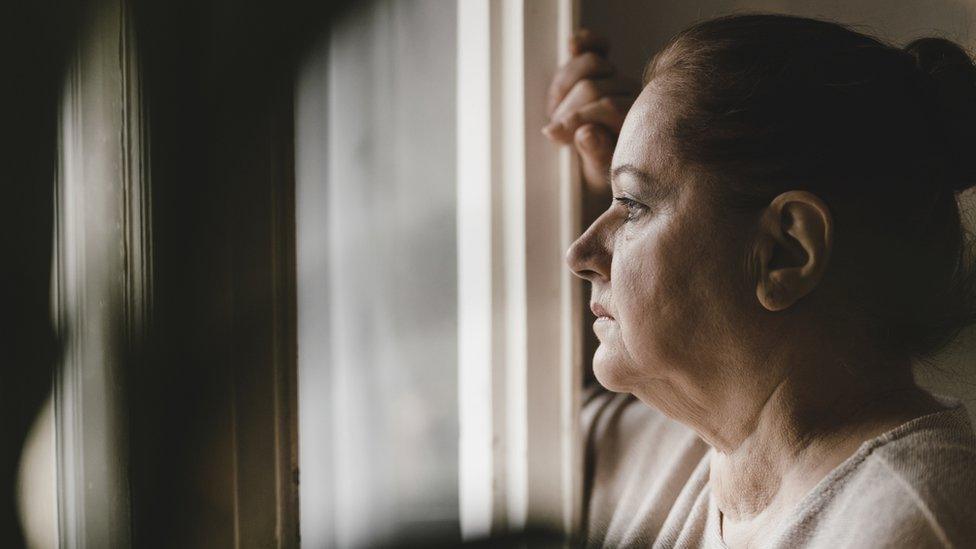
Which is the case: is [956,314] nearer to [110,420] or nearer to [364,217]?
[364,217]

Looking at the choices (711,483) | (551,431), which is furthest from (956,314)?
(551,431)

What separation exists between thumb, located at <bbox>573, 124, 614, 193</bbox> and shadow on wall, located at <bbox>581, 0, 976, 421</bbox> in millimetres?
224

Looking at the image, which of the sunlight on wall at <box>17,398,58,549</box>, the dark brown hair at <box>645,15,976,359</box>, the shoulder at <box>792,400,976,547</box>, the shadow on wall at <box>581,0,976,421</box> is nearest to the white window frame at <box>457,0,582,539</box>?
the shadow on wall at <box>581,0,976,421</box>

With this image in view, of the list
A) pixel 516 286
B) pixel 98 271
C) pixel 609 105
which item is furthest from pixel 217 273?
pixel 609 105

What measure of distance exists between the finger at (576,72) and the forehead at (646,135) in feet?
0.99

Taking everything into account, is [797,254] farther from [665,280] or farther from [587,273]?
[587,273]

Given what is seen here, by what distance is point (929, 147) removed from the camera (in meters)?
0.81

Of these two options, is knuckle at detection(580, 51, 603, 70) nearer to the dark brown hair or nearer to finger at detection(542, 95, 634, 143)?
finger at detection(542, 95, 634, 143)

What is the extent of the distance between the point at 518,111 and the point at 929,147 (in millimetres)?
584

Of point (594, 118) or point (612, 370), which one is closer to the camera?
point (612, 370)

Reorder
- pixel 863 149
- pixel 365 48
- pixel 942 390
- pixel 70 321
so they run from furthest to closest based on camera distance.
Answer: pixel 942 390 → pixel 365 48 → pixel 863 149 → pixel 70 321

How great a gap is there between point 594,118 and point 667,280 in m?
0.42

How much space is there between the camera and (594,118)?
116 cm

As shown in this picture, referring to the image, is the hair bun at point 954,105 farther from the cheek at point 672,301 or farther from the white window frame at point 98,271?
the white window frame at point 98,271
